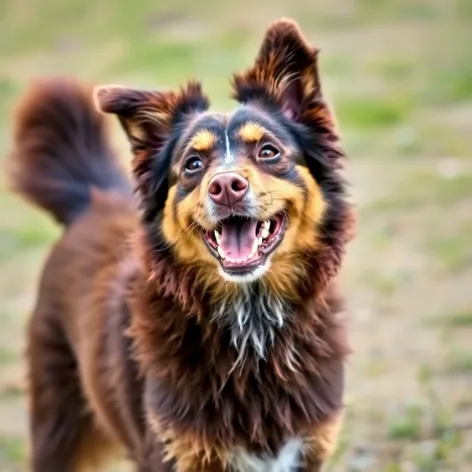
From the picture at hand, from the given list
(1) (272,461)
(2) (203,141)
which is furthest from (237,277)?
(1) (272,461)

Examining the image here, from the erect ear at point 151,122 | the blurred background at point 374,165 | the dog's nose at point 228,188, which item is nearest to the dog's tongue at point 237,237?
the dog's nose at point 228,188

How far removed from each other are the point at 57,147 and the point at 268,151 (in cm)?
171

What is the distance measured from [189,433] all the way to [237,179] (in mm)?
1023

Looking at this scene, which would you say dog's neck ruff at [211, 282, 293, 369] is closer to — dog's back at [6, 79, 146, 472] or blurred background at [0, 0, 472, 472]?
dog's back at [6, 79, 146, 472]

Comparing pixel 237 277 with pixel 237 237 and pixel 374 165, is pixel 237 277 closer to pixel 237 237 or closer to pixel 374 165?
pixel 237 237

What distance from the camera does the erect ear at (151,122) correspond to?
4293mm

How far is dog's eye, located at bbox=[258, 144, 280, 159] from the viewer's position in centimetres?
411

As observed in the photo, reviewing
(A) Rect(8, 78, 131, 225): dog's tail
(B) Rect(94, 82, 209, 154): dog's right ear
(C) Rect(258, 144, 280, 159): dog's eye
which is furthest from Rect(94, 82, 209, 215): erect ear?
(A) Rect(8, 78, 131, 225): dog's tail

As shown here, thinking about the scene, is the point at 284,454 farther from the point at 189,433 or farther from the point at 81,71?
the point at 81,71

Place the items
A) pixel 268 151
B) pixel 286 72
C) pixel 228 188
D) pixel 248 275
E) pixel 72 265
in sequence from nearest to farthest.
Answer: pixel 228 188 → pixel 248 275 → pixel 268 151 → pixel 286 72 → pixel 72 265

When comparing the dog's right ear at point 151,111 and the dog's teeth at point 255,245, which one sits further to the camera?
the dog's right ear at point 151,111

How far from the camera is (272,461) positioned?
4148 millimetres

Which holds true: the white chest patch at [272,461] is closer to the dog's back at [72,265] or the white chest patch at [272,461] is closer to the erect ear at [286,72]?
the dog's back at [72,265]

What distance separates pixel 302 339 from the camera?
422 centimetres
